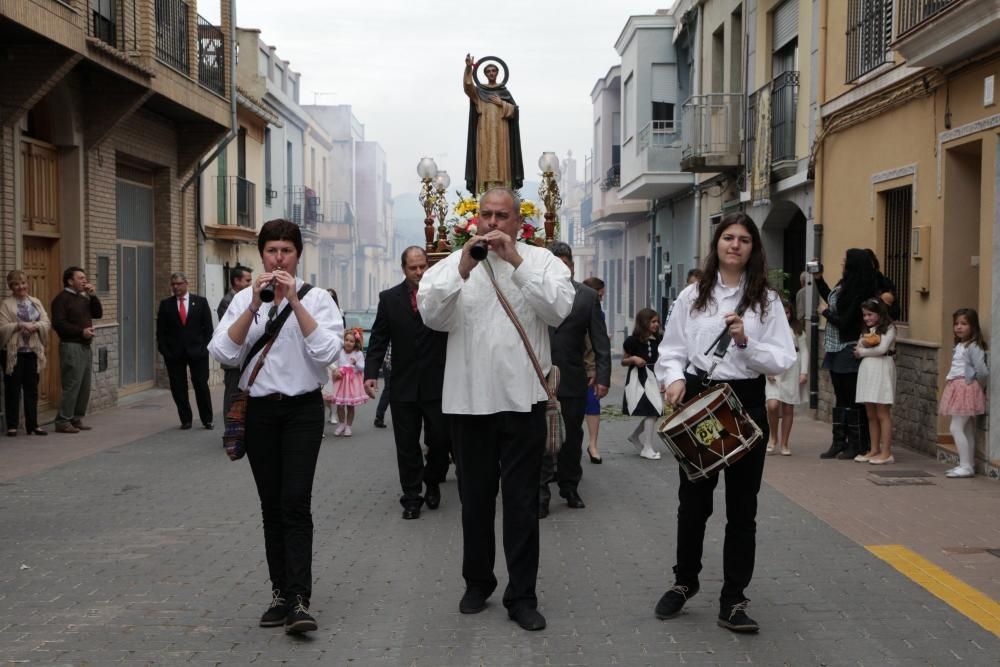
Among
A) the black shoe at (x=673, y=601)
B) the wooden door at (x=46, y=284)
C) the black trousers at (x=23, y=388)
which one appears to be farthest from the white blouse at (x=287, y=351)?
the wooden door at (x=46, y=284)

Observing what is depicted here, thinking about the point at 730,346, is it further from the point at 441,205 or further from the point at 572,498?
the point at 441,205

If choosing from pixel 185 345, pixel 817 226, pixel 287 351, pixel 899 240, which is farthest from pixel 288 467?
pixel 817 226

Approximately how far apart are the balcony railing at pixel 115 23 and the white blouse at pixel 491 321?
1185 centimetres

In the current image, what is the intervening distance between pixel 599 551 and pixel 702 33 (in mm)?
18870

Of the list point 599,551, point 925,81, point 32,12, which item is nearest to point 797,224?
point 925,81

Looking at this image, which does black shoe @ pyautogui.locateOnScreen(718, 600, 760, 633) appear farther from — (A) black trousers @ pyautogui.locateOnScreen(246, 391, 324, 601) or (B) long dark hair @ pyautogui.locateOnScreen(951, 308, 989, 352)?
(B) long dark hair @ pyautogui.locateOnScreen(951, 308, 989, 352)

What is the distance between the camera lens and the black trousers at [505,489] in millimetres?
5668

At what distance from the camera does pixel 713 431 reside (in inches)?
208

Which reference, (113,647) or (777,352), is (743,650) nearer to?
(777,352)

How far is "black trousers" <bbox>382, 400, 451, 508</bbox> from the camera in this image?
338 inches

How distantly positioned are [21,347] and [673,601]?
382 inches

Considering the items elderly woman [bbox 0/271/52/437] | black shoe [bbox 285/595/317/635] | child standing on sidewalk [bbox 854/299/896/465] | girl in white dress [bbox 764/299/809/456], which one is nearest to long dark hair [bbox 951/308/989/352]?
child standing on sidewalk [bbox 854/299/896/465]

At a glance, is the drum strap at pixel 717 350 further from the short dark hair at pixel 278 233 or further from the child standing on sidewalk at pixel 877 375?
the child standing on sidewalk at pixel 877 375

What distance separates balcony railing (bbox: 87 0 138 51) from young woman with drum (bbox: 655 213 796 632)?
12.4m
